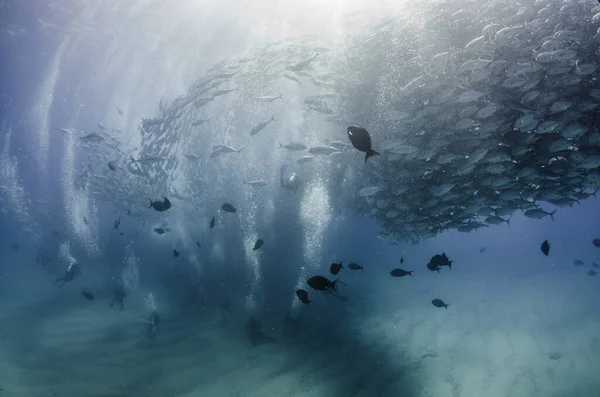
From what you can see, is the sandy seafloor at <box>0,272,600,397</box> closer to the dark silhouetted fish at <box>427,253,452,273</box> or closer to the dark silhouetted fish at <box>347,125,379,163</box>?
the dark silhouetted fish at <box>427,253,452,273</box>

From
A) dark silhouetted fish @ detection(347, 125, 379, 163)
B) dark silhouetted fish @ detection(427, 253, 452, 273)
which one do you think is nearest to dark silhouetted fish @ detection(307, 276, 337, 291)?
dark silhouetted fish @ detection(347, 125, 379, 163)

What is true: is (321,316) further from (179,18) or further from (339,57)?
(179,18)

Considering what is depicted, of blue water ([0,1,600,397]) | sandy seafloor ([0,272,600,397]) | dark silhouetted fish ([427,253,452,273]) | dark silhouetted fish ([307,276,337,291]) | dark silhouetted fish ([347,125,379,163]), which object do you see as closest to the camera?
dark silhouetted fish ([347,125,379,163])

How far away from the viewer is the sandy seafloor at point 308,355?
1073 centimetres

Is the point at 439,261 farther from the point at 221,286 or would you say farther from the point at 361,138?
the point at 221,286

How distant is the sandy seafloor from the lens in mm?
10734

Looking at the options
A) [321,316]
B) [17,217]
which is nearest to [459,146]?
[321,316]

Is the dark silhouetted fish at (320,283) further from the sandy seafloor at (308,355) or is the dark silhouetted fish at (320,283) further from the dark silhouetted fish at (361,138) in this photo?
the sandy seafloor at (308,355)

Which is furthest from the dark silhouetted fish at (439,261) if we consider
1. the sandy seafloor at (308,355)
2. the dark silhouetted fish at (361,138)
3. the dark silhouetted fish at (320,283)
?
the dark silhouetted fish at (361,138)

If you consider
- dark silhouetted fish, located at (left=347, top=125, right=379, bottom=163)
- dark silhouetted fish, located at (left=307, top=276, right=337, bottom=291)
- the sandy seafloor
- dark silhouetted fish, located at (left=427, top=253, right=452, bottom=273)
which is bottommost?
the sandy seafloor

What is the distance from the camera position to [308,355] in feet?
42.4

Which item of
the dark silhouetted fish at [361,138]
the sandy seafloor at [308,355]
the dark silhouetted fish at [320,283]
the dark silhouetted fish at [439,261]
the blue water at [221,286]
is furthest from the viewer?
the blue water at [221,286]

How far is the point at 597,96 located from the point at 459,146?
341 cm

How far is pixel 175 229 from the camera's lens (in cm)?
2947
